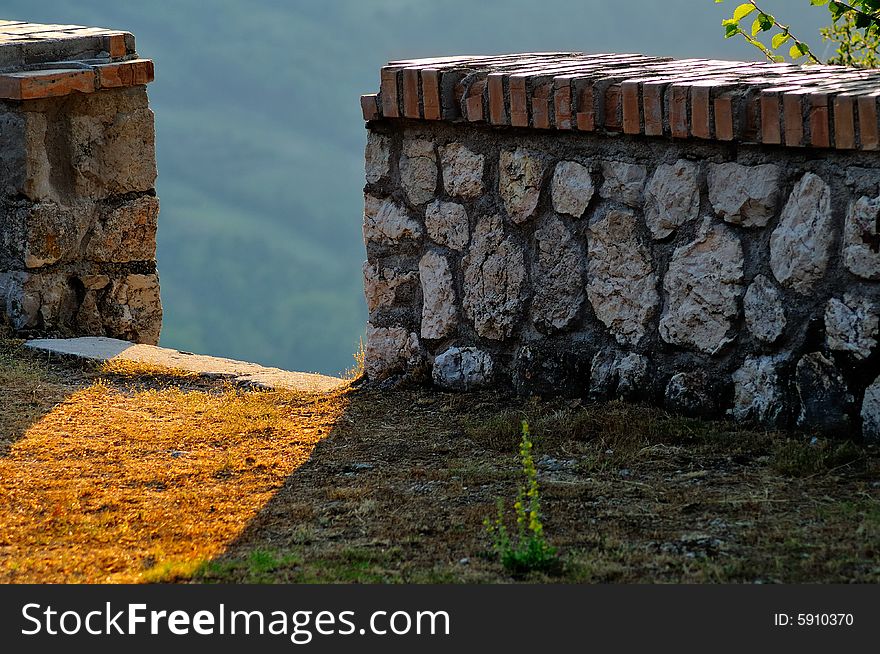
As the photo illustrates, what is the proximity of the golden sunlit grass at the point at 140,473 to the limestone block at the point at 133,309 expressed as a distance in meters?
1.40

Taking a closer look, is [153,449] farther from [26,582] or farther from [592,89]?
[592,89]

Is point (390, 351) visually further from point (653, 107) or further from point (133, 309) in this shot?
point (133, 309)

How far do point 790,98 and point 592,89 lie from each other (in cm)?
68

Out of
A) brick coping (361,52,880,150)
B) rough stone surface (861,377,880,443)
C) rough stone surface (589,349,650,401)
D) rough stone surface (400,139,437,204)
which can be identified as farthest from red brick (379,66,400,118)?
rough stone surface (861,377,880,443)

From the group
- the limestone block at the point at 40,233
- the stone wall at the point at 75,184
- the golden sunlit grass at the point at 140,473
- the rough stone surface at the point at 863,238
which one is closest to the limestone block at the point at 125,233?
the stone wall at the point at 75,184

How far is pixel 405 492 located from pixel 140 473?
2.81 feet

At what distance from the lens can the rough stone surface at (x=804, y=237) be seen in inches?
133

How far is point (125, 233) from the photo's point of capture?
628 cm

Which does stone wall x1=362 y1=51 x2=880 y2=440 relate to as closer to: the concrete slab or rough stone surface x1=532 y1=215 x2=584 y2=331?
rough stone surface x1=532 y1=215 x2=584 y2=331

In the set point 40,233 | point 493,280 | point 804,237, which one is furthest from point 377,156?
point 40,233

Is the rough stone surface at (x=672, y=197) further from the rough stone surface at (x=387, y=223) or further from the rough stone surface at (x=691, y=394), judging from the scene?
the rough stone surface at (x=387, y=223)

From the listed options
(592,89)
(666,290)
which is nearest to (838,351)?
(666,290)

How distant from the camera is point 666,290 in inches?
149

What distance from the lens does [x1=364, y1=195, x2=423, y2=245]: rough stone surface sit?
14.4ft
